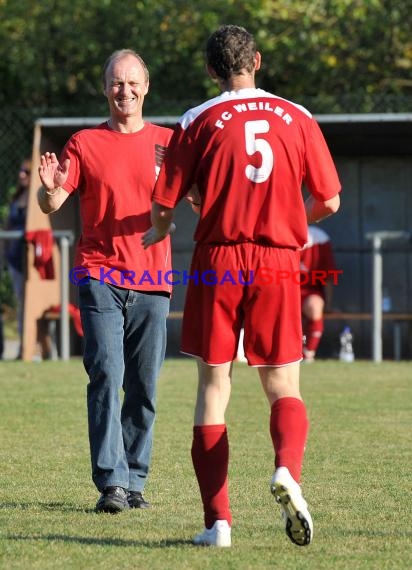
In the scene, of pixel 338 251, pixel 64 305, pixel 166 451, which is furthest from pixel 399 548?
pixel 338 251

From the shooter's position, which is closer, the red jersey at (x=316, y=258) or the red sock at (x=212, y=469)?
the red sock at (x=212, y=469)

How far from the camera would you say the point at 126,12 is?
22.8 m

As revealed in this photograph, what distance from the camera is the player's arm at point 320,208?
5.25 meters

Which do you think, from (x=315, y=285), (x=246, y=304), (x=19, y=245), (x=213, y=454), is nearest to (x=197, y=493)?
(x=213, y=454)

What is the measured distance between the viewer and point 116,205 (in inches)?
242

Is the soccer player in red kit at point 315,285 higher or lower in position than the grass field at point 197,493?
higher

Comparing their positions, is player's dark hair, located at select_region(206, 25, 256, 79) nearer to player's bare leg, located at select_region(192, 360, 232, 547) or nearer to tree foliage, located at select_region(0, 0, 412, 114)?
player's bare leg, located at select_region(192, 360, 232, 547)

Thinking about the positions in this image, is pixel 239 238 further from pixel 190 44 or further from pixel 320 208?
pixel 190 44

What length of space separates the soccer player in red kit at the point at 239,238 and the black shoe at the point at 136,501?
1022mm

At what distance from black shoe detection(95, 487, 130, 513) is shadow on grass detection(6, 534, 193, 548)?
21.6 inches

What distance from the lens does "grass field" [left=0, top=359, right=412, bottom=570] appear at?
4.98m

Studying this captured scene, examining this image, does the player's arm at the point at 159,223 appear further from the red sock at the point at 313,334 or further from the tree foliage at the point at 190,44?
the tree foliage at the point at 190,44

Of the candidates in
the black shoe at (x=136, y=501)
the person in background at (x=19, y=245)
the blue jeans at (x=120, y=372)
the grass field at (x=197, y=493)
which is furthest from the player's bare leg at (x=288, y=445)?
the person in background at (x=19, y=245)

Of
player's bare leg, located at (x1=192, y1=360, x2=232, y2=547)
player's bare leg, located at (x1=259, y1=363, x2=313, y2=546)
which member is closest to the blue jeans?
player's bare leg, located at (x1=192, y1=360, x2=232, y2=547)
